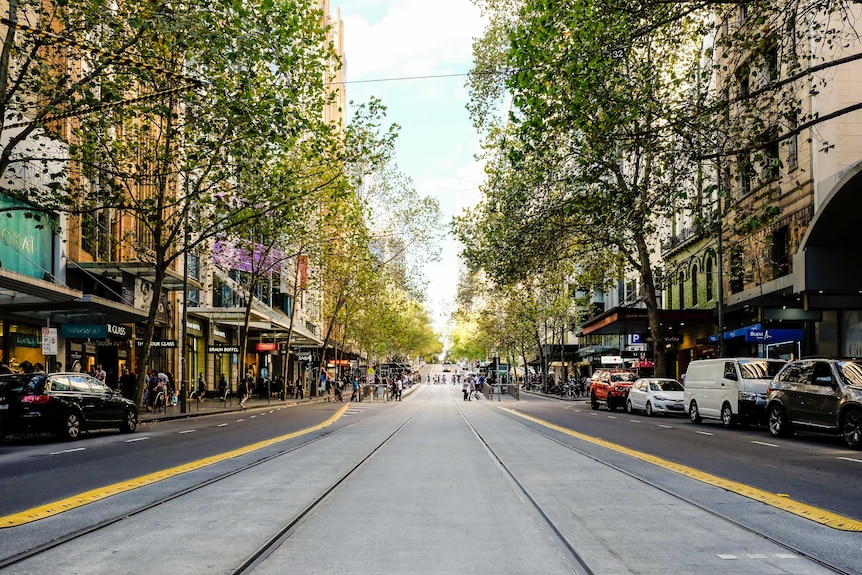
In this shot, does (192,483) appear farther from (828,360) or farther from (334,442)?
(828,360)

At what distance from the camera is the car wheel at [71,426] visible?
65.2ft

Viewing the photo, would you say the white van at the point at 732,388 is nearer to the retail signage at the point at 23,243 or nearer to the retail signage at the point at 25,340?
the retail signage at the point at 23,243

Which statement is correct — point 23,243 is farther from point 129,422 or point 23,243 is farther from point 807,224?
point 807,224

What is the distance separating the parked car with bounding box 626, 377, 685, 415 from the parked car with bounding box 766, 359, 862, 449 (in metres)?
11.1

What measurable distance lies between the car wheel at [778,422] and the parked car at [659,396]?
1073 cm

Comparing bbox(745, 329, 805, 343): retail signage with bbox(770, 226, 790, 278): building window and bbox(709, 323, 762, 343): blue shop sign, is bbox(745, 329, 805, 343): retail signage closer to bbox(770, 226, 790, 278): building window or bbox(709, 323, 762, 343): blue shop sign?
bbox(709, 323, 762, 343): blue shop sign

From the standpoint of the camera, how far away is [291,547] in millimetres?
6918

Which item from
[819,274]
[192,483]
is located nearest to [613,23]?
[192,483]

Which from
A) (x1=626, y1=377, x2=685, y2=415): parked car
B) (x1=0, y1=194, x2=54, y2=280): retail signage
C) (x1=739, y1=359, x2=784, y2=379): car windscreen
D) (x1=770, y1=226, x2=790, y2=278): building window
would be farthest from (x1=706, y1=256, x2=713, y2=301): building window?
(x1=0, y1=194, x2=54, y2=280): retail signage

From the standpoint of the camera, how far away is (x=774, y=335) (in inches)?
1212

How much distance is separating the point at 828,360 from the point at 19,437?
20075mm

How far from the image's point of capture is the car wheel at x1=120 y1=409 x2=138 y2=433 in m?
22.6

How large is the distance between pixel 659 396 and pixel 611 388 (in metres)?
7.09

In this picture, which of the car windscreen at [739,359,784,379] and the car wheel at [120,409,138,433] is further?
the car windscreen at [739,359,784,379]
